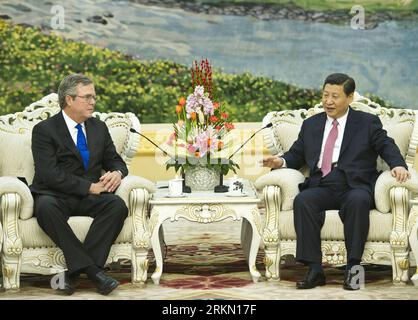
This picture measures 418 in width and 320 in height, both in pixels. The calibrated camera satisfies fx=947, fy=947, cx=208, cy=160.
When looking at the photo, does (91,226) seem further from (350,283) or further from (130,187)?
(350,283)

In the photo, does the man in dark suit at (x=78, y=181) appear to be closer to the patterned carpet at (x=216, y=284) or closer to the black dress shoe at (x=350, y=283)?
the patterned carpet at (x=216, y=284)

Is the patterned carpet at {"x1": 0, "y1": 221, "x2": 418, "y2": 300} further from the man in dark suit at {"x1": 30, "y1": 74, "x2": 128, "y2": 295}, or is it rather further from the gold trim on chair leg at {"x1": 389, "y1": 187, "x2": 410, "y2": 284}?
the man in dark suit at {"x1": 30, "y1": 74, "x2": 128, "y2": 295}

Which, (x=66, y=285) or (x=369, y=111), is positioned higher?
(x=369, y=111)

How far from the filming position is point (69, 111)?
19.9 feet

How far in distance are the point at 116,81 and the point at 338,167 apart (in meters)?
4.60

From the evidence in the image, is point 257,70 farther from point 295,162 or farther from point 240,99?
point 295,162

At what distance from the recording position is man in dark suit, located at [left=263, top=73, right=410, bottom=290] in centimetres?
568

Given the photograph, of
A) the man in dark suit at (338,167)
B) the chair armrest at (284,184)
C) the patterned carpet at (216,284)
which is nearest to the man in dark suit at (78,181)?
the patterned carpet at (216,284)

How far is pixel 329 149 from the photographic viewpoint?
6152mm

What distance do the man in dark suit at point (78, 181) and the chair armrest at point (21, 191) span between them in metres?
0.05

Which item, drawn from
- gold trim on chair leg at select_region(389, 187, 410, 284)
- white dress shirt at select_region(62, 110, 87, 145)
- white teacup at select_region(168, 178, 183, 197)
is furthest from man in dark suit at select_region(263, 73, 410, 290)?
white dress shirt at select_region(62, 110, 87, 145)

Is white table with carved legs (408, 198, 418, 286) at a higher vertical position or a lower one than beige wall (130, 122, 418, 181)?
lower

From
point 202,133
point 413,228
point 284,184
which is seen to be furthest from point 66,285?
point 413,228

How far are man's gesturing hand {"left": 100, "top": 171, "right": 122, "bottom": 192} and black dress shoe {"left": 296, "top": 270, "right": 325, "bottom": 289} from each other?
50.4 inches
